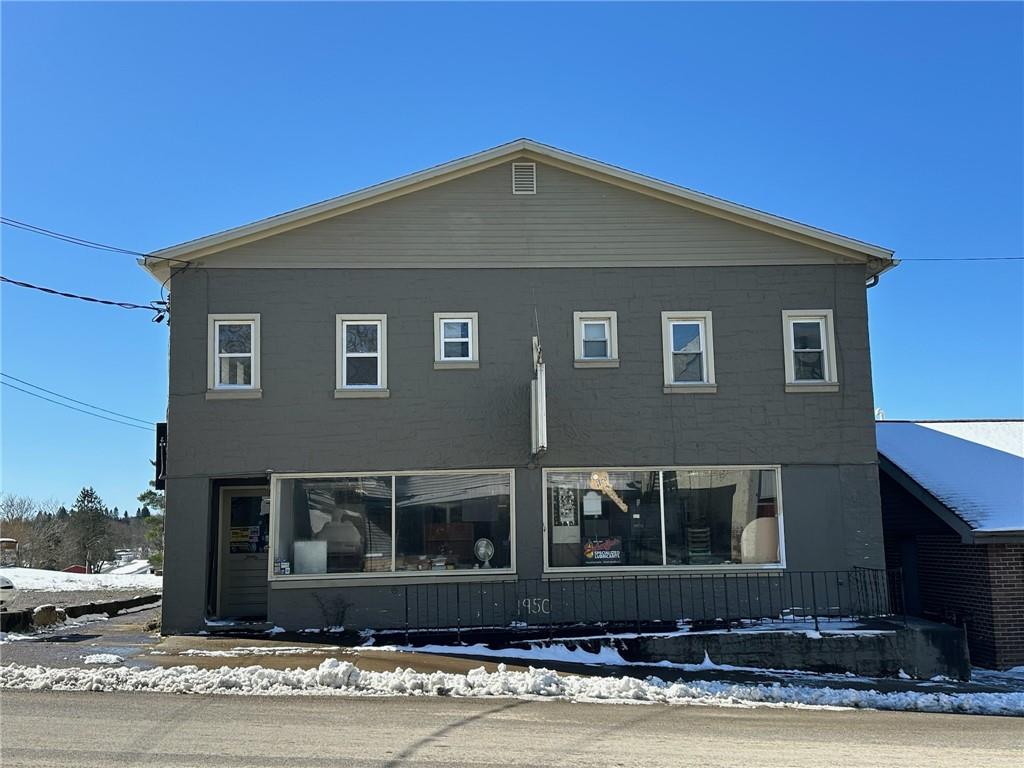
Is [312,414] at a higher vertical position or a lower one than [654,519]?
higher

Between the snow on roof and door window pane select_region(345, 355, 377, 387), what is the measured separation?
377 inches

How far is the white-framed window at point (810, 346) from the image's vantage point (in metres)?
15.1

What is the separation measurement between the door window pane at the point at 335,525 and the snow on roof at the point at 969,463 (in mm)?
9255

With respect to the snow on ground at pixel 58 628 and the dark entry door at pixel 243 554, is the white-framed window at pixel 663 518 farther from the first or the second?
the snow on ground at pixel 58 628

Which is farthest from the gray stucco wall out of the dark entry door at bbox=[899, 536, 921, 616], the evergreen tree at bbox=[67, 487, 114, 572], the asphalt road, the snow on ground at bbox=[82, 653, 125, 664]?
the evergreen tree at bbox=[67, 487, 114, 572]

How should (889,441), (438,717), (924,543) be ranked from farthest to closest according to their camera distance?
1. (889,441)
2. (924,543)
3. (438,717)

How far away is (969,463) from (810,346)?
4.55 meters

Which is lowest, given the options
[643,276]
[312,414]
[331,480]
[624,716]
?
[624,716]

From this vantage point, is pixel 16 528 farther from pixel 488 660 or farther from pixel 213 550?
pixel 488 660

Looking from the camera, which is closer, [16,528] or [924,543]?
[924,543]

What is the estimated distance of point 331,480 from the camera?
1466cm

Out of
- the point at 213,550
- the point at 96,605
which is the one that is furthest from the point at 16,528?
the point at 213,550

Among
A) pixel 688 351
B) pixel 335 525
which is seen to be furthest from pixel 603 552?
pixel 335 525

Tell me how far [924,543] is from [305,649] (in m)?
11.0
